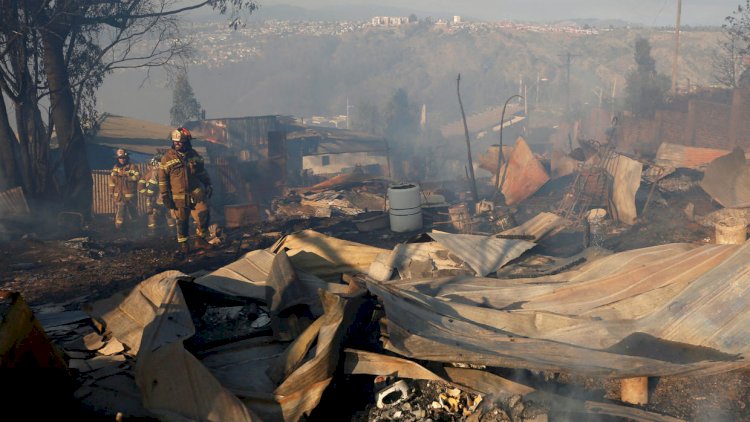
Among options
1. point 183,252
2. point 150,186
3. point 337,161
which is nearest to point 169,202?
point 183,252

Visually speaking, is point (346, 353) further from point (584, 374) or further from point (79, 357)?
point (79, 357)

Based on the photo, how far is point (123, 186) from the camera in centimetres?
1359

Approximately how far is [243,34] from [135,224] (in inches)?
3843

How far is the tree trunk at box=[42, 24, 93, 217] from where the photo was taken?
48.9 ft

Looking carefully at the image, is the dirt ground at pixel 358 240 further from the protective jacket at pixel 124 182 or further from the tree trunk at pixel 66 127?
the tree trunk at pixel 66 127

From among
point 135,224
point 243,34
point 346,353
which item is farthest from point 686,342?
point 243,34

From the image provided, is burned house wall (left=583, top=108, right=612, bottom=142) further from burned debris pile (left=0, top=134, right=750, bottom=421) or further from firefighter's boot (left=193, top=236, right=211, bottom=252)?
burned debris pile (left=0, top=134, right=750, bottom=421)

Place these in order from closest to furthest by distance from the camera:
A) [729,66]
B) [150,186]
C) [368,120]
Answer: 1. [150,186]
2. [729,66]
3. [368,120]

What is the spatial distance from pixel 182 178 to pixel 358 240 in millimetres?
3148

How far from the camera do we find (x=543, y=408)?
145 inches

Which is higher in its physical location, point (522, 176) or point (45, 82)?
point (45, 82)

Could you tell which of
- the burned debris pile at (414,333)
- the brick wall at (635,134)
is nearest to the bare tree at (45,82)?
the burned debris pile at (414,333)

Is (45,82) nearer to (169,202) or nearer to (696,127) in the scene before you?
(169,202)

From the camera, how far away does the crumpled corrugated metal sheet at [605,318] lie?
3941mm
